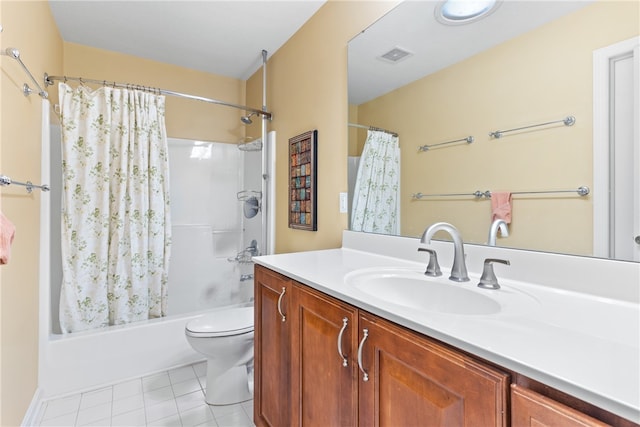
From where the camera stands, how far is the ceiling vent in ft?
4.70

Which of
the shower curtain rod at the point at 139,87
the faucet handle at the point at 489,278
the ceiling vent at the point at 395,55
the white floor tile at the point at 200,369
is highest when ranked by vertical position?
the shower curtain rod at the point at 139,87

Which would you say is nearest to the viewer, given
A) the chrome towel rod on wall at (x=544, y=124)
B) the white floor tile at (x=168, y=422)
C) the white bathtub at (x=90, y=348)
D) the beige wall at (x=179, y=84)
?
the chrome towel rod on wall at (x=544, y=124)

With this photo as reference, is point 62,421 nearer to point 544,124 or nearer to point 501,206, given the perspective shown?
point 501,206

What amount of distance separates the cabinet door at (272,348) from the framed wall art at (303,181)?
0.64 m

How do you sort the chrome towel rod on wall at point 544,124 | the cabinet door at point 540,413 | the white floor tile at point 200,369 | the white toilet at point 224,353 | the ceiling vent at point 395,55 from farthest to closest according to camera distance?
1. the white floor tile at point 200,369
2. the white toilet at point 224,353
3. the ceiling vent at point 395,55
4. the chrome towel rod on wall at point 544,124
5. the cabinet door at point 540,413

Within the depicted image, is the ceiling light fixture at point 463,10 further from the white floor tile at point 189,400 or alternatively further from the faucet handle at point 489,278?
the white floor tile at point 189,400

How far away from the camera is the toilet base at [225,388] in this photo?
5.61ft

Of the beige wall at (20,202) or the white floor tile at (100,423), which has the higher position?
the beige wall at (20,202)

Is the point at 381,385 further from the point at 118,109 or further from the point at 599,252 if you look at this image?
the point at 118,109

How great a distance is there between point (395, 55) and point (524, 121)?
0.74m

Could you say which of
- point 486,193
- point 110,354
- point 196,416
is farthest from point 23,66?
point 486,193

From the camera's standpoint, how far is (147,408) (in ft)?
5.49

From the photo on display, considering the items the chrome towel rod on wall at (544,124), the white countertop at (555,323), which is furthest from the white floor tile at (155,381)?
the chrome towel rod on wall at (544,124)

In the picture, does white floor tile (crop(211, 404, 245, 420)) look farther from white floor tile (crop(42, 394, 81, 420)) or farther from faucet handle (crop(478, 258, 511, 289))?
faucet handle (crop(478, 258, 511, 289))
